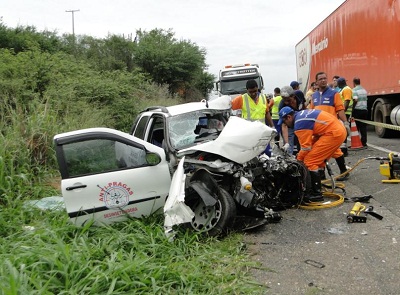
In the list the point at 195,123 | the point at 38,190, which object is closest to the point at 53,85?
the point at 38,190

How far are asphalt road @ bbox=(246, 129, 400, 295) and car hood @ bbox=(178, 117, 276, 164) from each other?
2.91 ft

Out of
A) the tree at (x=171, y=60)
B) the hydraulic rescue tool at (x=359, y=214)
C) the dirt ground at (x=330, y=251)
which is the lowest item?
the dirt ground at (x=330, y=251)

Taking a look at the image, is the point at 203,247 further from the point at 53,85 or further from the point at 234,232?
the point at 53,85

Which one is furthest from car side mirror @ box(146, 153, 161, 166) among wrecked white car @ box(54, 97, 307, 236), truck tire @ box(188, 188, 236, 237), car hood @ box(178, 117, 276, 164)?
truck tire @ box(188, 188, 236, 237)

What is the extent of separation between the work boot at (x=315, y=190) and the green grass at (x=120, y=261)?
1.54m

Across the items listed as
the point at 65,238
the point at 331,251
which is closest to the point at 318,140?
the point at 331,251

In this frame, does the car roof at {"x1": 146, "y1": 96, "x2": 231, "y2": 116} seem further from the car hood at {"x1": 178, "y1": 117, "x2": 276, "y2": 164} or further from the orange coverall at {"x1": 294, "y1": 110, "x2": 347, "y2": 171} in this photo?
the orange coverall at {"x1": 294, "y1": 110, "x2": 347, "y2": 171}

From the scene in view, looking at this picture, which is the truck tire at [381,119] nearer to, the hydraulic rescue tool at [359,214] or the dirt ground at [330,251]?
the dirt ground at [330,251]

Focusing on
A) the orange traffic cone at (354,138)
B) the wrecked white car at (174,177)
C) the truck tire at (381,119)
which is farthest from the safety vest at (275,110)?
the wrecked white car at (174,177)

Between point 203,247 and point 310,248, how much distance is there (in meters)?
1.06

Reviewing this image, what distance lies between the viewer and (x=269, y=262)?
3629 mm

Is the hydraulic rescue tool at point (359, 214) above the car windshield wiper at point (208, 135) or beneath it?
beneath

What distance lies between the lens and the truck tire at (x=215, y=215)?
13.4 feet

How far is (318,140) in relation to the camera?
5.38 metres
